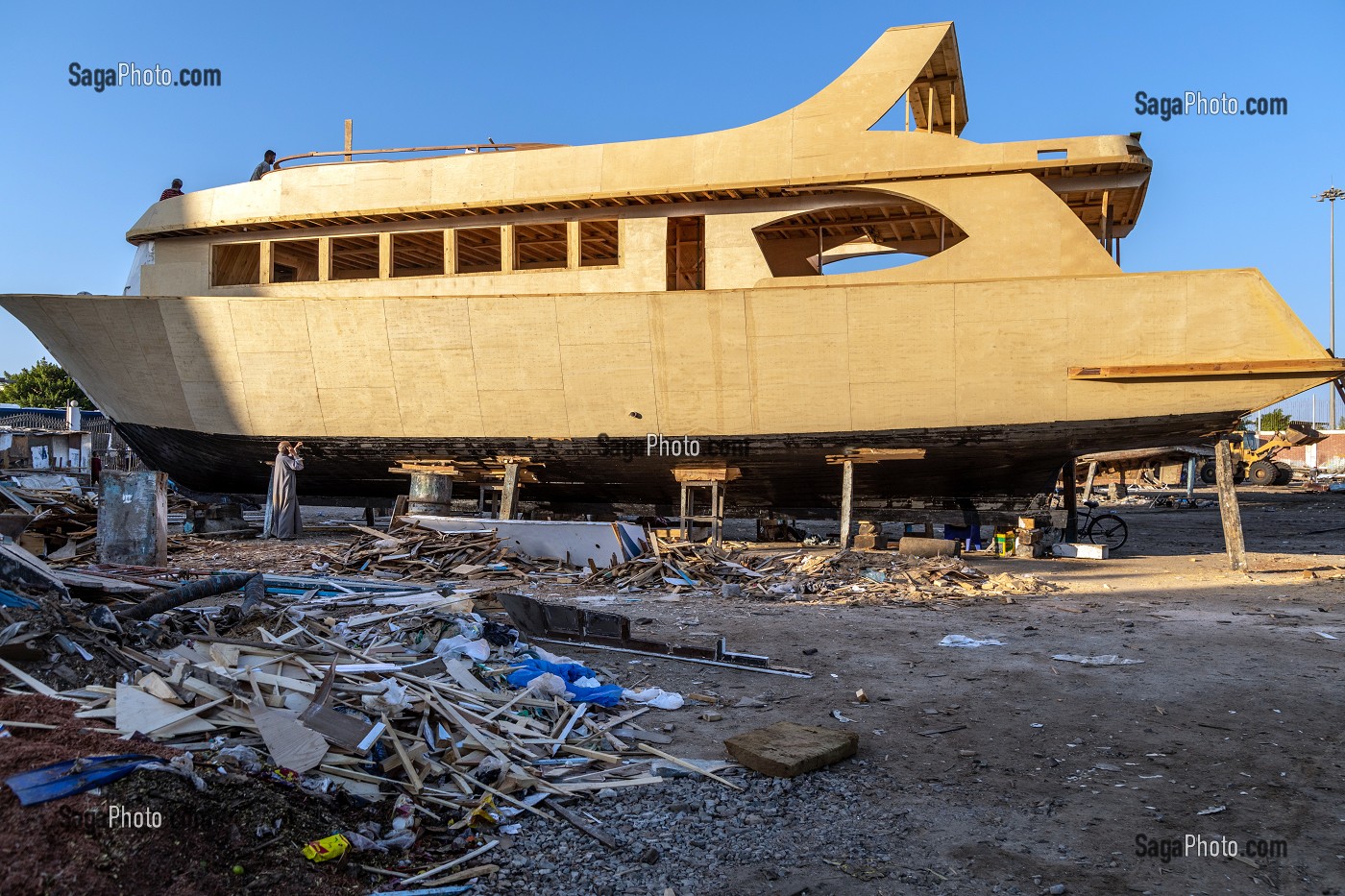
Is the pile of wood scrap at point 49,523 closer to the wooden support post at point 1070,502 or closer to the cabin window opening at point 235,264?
the cabin window opening at point 235,264

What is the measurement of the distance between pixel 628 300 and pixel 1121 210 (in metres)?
7.08

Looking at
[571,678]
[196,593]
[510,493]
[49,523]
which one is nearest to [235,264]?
[49,523]

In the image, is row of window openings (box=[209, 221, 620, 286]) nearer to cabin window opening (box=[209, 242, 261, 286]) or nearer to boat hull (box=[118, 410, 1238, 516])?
cabin window opening (box=[209, 242, 261, 286])

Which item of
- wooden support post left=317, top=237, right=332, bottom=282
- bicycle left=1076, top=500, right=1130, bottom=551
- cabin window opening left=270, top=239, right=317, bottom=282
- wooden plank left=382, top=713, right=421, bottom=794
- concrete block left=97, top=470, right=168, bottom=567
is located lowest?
bicycle left=1076, top=500, right=1130, bottom=551

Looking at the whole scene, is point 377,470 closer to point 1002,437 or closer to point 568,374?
point 568,374

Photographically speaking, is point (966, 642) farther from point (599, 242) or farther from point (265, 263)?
point (265, 263)

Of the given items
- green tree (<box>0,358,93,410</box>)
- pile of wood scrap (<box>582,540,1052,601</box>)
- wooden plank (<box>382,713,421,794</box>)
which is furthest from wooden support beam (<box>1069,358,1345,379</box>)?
green tree (<box>0,358,93,410</box>)

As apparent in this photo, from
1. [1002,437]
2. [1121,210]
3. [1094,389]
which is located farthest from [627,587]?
[1121,210]

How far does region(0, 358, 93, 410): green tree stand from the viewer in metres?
43.3

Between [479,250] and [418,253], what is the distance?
107cm

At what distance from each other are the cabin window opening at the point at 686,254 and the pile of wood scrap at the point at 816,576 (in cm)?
461

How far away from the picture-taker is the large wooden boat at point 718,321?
1052 cm

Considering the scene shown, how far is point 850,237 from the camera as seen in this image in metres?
14.1

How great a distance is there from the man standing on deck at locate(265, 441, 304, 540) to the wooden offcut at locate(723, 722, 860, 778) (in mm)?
10694
